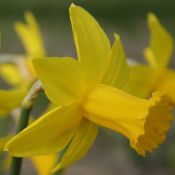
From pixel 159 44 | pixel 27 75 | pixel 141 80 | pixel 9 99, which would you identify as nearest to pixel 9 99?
pixel 9 99

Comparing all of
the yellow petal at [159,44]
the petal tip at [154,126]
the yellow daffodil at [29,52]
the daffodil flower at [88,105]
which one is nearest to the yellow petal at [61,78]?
the daffodil flower at [88,105]

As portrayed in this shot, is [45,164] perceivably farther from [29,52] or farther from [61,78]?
[29,52]

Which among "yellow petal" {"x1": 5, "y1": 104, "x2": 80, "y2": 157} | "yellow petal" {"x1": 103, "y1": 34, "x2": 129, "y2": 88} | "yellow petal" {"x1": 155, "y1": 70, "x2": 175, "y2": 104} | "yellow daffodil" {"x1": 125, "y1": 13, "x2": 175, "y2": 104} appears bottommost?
"yellow petal" {"x1": 155, "y1": 70, "x2": 175, "y2": 104}

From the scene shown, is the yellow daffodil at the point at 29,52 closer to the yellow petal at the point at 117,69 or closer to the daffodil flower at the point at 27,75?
the daffodil flower at the point at 27,75

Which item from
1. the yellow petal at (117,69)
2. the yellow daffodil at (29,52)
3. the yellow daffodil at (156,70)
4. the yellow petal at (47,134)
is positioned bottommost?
the yellow daffodil at (29,52)

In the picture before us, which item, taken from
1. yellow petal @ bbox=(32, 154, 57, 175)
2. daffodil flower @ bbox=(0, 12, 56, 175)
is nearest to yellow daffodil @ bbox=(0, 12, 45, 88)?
daffodil flower @ bbox=(0, 12, 56, 175)

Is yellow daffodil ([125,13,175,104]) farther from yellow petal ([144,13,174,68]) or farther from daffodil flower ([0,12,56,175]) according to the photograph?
daffodil flower ([0,12,56,175])
